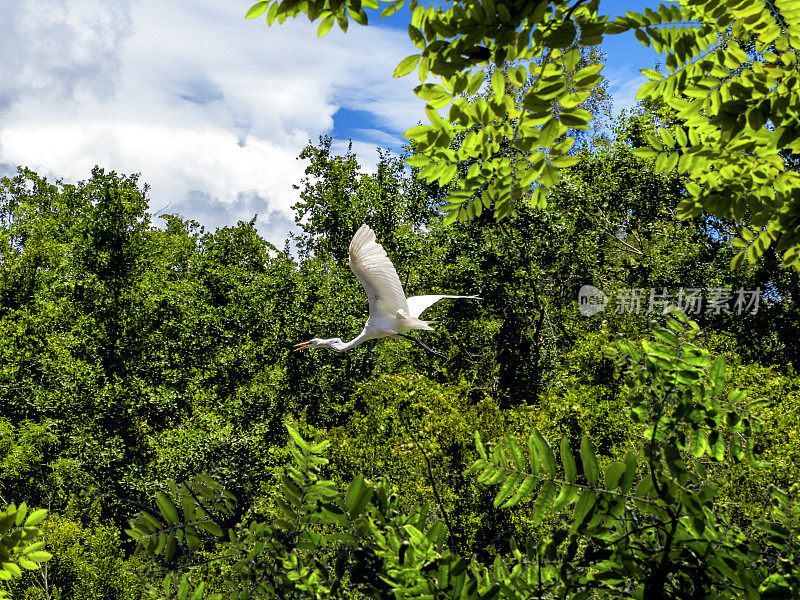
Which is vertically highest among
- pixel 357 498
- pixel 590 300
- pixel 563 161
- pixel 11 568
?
pixel 590 300

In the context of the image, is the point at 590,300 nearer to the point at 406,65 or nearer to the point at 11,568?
the point at 406,65

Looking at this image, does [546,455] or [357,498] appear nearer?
[546,455]

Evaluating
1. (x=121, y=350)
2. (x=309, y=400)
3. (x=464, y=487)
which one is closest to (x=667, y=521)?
(x=464, y=487)

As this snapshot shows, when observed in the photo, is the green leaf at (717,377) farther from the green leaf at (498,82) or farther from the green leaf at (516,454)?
the green leaf at (498,82)

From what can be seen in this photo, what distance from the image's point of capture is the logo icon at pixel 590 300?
48.8 feet

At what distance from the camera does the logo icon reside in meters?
14.9

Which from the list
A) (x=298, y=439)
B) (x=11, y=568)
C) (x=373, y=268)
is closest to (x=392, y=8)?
(x=298, y=439)

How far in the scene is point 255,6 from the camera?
1.97 m

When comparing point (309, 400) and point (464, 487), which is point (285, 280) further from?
point (464, 487)

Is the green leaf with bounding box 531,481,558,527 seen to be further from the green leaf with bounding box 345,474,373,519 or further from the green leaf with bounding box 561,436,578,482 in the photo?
the green leaf with bounding box 345,474,373,519

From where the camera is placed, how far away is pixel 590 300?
49.3 ft

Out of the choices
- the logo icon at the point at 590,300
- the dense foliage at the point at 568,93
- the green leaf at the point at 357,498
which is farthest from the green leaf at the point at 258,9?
the logo icon at the point at 590,300

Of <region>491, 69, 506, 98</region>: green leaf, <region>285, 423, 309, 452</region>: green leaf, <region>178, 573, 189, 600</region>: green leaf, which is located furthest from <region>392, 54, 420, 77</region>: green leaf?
<region>178, 573, 189, 600</region>: green leaf

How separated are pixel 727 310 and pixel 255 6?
14.8 meters
